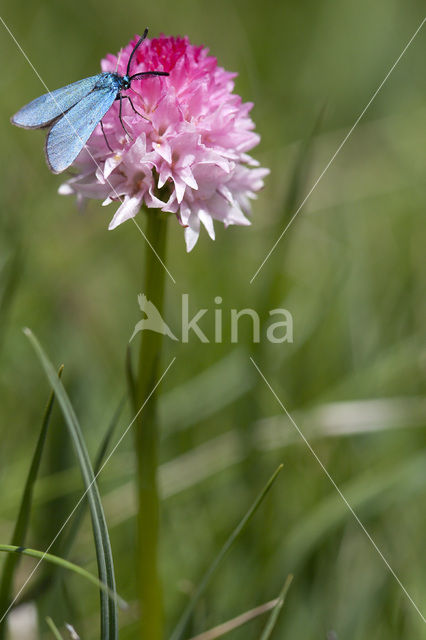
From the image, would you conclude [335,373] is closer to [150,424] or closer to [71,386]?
[71,386]

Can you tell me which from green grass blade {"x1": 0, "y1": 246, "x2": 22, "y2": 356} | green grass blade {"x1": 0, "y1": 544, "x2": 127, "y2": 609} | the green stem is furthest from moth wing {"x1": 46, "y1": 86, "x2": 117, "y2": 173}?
green grass blade {"x1": 0, "y1": 544, "x2": 127, "y2": 609}

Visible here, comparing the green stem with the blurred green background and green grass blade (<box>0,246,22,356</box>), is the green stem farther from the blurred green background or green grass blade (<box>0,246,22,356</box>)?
green grass blade (<box>0,246,22,356</box>)

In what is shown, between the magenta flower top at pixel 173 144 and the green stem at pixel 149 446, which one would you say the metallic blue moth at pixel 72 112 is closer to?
the magenta flower top at pixel 173 144

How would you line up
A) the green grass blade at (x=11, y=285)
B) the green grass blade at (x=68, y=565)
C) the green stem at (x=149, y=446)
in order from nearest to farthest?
the green grass blade at (x=68, y=565)
the green stem at (x=149, y=446)
the green grass blade at (x=11, y=285)

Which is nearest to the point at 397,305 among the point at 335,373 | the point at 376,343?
the point at 376,343

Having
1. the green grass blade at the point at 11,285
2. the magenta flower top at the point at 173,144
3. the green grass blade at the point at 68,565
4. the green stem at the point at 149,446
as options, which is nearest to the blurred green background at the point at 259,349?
the green grass blade at the point at 11,285

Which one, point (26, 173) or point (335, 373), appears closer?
point (335, 373)
